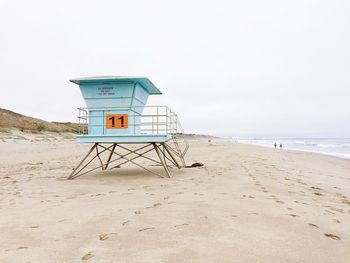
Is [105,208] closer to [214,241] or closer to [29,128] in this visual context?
[214,241]

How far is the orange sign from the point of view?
37.6ft

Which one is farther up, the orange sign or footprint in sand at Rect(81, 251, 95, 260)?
the orange sign

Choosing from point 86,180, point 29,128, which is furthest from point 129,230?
point 29,128

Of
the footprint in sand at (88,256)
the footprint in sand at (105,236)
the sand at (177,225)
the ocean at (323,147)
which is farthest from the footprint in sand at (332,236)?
the ocean at (323,147)

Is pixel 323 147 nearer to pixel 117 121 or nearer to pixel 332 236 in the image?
pixel 117 121

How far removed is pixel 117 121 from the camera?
11.5 meters

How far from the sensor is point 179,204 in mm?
5969

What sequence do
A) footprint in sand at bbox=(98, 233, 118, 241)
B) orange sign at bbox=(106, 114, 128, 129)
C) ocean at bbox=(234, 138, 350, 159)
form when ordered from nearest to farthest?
footprint in sand at bbox=(98, 233, 118, 241) → orange sign at bbox=(106, 114, 128, 129) → ocean at bbox=(234, 138, 350, 159)

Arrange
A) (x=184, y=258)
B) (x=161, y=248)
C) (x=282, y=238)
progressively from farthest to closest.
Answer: (x=282, y=238), (x=161, y=248), (x=184, y=258)

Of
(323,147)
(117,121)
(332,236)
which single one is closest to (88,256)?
(332,236)

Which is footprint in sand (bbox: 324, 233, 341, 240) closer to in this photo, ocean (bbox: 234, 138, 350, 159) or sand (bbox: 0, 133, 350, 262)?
sand (bbox: 0, 133, 350, 262)

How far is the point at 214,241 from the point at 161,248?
0.62 m

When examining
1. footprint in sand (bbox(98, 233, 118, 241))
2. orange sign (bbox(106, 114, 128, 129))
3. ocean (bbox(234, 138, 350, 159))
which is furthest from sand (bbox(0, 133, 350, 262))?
ocean (bbox(234, 138, 350, 159))

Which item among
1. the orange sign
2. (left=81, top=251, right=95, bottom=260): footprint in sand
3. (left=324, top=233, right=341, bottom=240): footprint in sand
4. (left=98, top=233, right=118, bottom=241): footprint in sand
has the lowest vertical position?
(left=81, top=251, right=95, bottom=260): footprint in sand
